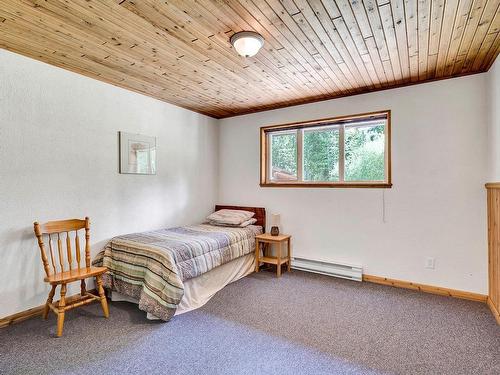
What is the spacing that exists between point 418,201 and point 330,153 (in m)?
1.23

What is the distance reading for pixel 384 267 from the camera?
3314 mm

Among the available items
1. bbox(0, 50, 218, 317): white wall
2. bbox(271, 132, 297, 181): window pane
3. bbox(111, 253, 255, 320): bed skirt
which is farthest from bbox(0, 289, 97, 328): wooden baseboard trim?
bbox(271, 132, 297, 181): window pane

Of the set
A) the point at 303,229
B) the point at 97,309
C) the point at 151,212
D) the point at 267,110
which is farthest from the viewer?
the point at 267,110

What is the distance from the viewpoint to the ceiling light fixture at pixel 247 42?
2.10 m

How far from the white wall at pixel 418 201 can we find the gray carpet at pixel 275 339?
462mm

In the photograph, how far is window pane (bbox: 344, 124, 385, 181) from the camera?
11.3ft

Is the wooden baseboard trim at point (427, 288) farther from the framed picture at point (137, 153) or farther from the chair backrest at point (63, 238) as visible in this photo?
the chair backrest at point (63, 238)

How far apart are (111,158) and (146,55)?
4.18 ft

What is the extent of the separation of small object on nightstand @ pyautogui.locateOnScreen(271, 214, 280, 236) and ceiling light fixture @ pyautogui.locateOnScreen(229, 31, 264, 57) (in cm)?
234

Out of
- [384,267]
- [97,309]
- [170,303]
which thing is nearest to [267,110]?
[384,267]

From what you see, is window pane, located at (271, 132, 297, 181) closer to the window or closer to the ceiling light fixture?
the window

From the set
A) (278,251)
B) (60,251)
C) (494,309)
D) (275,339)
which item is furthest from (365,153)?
(60,251)

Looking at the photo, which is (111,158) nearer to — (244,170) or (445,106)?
(244,170)

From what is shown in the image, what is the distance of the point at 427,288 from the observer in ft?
10.0
